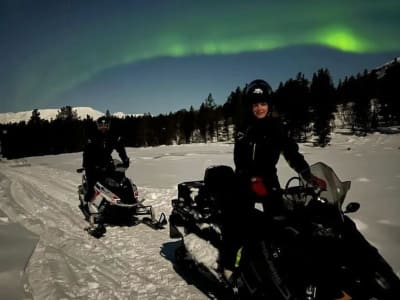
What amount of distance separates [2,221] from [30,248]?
226 centimetres

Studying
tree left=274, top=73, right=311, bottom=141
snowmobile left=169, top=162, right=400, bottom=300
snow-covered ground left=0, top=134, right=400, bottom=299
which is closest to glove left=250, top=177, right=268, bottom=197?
snowmobile left=169, top=162, right=400, bottom=300

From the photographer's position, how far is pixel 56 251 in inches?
228

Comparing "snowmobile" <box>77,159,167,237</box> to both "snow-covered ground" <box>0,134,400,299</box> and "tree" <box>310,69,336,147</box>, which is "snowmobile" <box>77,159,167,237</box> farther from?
"tree" <box>310,69,336,147</box>

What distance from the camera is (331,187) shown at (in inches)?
132

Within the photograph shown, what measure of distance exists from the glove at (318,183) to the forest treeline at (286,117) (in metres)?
46.4

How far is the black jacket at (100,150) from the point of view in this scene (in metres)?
8.62

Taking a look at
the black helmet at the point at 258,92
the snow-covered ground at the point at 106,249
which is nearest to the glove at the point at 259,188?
the black helmet at the point at 258,92

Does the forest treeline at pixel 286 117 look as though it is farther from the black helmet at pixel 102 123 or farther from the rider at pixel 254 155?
the rider at pixel 254 155

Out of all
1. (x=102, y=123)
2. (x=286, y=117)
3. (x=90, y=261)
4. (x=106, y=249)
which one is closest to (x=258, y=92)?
(x=90, y=261)

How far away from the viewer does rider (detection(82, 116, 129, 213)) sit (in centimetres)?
839

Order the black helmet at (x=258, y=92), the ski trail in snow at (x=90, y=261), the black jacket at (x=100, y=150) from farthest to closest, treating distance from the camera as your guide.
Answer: the black jacket at (x=100, y=150) < the ski trail in snow at (x=90, y=261) < the black helmet at (x=258, y=92)

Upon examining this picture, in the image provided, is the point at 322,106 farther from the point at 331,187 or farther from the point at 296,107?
the point at 331,187

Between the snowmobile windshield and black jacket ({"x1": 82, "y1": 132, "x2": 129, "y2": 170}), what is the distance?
6.15 meters

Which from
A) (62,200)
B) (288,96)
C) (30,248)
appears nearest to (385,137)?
(288,96)
